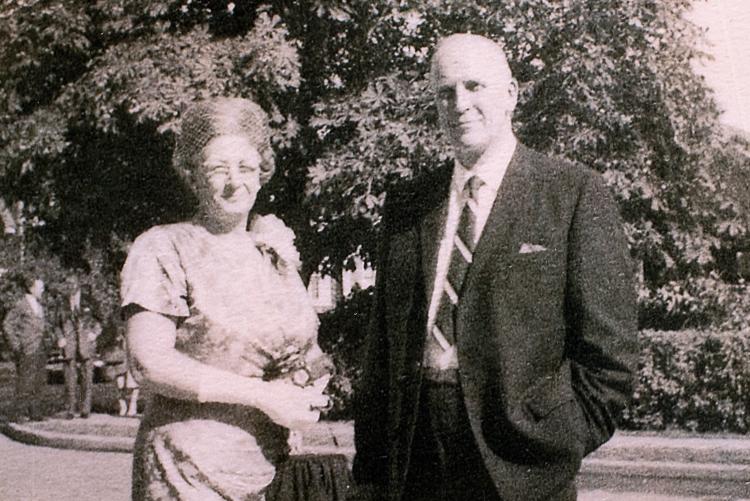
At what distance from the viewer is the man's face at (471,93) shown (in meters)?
2.21

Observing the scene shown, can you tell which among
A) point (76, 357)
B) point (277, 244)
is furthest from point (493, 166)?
point (76, 357)

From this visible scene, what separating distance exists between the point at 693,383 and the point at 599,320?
1031cm

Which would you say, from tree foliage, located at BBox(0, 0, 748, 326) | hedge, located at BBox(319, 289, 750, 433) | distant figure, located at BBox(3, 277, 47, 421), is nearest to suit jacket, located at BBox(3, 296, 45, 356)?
distant figure, located at BBox(3, 277, 47, 421)

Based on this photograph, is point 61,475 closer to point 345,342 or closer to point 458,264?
point 345,342

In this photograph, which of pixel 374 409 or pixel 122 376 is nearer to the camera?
pixel 374 409

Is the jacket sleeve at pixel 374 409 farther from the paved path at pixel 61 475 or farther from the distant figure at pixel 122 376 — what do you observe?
the distant figure at pixel 122 376

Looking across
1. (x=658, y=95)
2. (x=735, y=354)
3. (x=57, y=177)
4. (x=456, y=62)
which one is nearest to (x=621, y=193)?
(x=658, y=95)

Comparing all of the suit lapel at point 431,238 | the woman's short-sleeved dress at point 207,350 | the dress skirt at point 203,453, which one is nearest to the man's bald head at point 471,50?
the suit lapel at point 431,238

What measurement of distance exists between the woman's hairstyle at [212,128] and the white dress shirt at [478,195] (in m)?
0.43

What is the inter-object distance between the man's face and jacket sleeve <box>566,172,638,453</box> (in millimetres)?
255

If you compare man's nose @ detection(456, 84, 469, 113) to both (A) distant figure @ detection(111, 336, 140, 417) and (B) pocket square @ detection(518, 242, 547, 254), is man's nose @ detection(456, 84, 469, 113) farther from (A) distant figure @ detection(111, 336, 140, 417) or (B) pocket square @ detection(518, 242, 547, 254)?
(A) distant figure @ detection(111, 336, 140, 417)

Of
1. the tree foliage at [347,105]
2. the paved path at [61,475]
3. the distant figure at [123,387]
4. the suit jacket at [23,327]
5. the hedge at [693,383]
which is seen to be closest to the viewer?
the paved path at [61,475]

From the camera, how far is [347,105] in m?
11.8

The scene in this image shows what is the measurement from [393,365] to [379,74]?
32.6 ft
